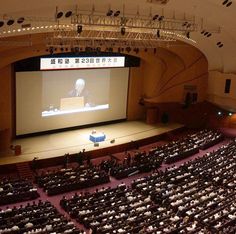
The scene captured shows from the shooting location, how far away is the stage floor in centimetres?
1955

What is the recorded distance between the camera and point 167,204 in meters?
14.7

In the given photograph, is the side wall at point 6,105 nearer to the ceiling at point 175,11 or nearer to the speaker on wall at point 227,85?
the ceiling at point 175,11

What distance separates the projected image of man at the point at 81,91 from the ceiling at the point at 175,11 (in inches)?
261

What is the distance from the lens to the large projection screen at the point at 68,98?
2125 centimetres

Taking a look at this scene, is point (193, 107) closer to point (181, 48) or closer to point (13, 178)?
point (181, 48)

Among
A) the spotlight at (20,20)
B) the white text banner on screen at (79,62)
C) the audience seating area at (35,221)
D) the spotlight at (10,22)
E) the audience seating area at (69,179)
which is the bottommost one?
the audience seating area at (69,179)

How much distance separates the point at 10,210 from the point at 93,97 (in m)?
11.4

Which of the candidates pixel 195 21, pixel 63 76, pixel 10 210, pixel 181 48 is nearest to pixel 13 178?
pixel 10 210

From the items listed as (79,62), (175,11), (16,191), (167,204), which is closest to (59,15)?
(175,11)

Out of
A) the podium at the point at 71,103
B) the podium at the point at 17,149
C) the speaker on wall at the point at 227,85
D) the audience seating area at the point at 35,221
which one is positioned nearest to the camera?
the audience seating area at the point at 35,221

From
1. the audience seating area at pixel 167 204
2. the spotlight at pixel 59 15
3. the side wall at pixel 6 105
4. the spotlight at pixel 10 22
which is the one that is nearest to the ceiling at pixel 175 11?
the spotlight at pixel 59 15

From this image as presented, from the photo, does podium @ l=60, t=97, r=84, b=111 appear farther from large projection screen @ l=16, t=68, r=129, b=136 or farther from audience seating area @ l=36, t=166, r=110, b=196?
audience seating area @ l=36, t=166, r=110, b=196

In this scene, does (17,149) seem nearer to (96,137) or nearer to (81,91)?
(96,137)

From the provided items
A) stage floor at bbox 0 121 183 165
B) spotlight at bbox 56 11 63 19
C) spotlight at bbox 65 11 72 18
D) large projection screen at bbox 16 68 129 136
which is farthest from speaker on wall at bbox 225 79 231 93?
spotlight at bbox 56 11 63 19
